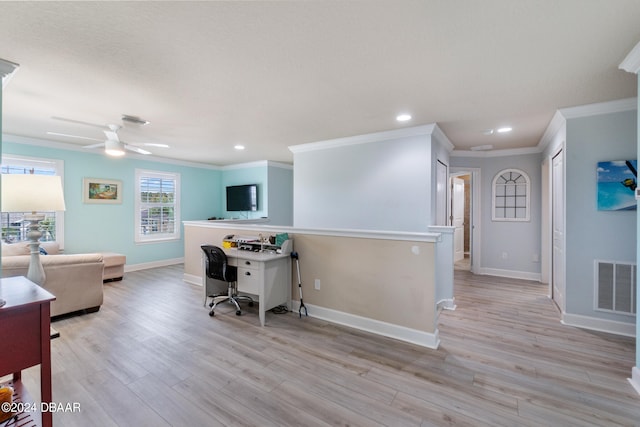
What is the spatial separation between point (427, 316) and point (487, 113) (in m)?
2.47

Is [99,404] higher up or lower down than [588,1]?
lower down

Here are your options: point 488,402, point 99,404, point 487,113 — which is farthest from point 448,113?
point 99,404

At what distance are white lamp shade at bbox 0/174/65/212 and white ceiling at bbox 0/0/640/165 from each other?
3.05ft

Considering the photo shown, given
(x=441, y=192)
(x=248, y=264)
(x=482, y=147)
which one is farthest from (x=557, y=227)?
(x=248, y=264)

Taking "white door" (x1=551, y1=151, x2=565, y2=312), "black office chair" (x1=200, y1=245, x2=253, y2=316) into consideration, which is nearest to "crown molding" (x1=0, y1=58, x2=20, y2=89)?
"black office chair" (x1=200, y1=245, x2=253, y2=316)

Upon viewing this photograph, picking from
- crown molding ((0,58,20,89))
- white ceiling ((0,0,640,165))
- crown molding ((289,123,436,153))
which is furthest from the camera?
crown molding ((289,123,436,153))

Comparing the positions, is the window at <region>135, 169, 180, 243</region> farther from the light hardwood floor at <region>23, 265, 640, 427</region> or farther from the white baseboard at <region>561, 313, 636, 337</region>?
the white baseboard at <region>561, 313, 636, 337</region>

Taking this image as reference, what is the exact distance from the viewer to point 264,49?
203cm

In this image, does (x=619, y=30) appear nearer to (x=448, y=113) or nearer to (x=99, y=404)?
(x=448, y=113)

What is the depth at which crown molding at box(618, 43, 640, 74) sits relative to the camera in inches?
78.0

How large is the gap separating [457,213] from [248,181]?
544 cm

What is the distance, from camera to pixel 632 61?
2072 mm

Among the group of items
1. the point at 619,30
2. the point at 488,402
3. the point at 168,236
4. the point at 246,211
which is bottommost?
the point at 488,402

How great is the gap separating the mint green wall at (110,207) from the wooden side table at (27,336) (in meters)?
4.39
